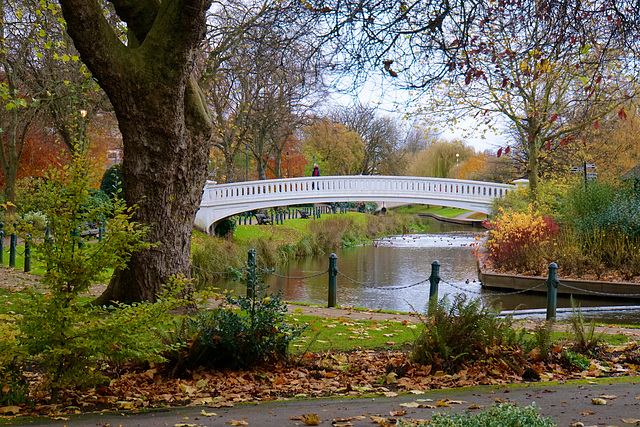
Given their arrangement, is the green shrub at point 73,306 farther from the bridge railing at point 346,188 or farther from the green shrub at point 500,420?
the bridge railing at point 346,188

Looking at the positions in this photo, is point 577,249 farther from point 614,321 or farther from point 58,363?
point 58,363

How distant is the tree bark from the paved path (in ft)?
10.0

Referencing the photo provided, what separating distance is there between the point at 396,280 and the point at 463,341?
12.0 m

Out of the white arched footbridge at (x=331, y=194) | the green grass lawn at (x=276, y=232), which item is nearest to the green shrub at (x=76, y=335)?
the green grass lawn at (x=276, y=232)

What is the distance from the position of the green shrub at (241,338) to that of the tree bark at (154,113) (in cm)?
183

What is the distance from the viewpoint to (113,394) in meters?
4.62

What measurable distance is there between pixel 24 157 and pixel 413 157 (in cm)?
4223

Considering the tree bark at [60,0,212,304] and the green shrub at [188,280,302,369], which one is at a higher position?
the tree bark at [60,0,212,304]

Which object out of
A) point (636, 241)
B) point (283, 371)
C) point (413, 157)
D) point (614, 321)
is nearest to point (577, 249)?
point (636, 241)

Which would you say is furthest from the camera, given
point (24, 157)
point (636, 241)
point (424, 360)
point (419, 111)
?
point (24, 157)

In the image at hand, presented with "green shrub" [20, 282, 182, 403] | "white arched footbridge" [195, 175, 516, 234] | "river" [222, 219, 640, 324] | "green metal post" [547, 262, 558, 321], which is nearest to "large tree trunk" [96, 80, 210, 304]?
"river" [222, 219, 640, 324]

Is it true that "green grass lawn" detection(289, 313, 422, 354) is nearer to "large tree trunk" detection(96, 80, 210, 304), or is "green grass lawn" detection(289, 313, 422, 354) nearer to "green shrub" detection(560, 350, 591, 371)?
"green shrub" detection(560, 350, 591, 371)

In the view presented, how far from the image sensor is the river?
42.6 feet

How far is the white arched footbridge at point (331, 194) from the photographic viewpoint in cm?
2342
